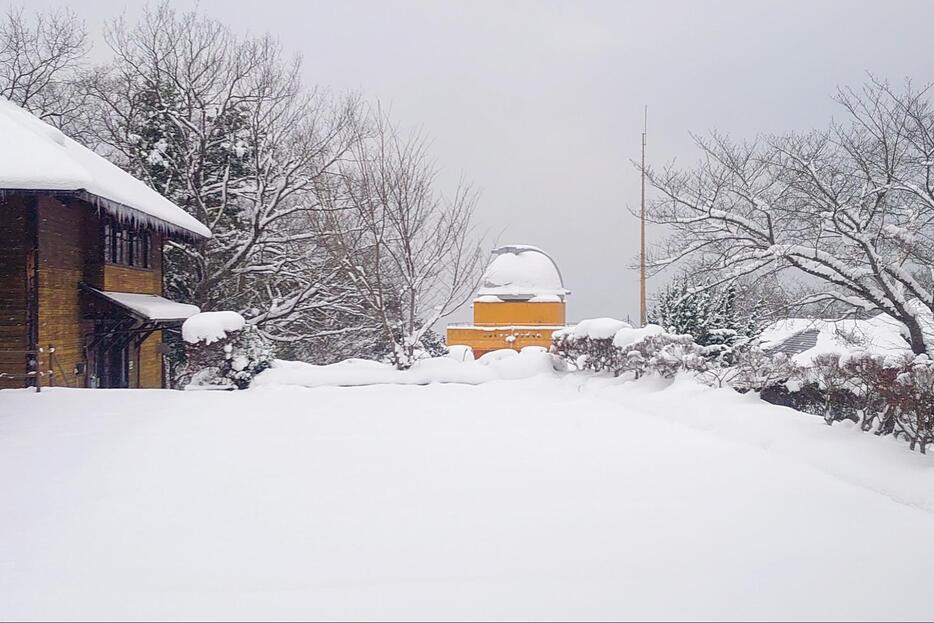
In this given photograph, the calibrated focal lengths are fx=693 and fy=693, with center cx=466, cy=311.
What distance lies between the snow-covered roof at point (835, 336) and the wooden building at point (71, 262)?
12.4 metres

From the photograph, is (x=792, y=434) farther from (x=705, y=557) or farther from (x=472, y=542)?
(x=472, y=542)

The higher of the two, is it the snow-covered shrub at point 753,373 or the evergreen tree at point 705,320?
the evergreen tree at point 705,320

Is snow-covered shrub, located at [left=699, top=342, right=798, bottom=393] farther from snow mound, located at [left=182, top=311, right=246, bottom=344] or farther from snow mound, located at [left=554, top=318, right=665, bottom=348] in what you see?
snow mound, located at [left=182, top=311, right=246, bottom=344]

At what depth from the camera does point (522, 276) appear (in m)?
28.5

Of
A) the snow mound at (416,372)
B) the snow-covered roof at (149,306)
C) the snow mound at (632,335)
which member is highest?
the snow-covered roof at (149,306)

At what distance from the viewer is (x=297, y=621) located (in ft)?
10.7

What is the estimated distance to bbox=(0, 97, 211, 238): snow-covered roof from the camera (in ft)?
36.3

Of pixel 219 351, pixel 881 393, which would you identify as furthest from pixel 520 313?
pixel 881 393

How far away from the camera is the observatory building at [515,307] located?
89.3 feet

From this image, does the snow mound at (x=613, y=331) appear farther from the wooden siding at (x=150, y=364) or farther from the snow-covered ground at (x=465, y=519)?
the wooden siding at (x=150, y=364)

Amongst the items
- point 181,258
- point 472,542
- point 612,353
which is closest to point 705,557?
point 472,542

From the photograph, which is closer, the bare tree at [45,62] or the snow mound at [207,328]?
the snow mound at [207,328]

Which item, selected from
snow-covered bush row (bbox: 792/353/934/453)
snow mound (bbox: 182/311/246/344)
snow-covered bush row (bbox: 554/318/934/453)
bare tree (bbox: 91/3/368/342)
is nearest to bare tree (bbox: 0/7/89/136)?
bare tree (bbox: 91/3/368/342)

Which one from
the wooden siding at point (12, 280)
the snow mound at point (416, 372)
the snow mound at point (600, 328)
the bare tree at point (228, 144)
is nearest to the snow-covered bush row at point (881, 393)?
the snow mound at point (600, 328)
